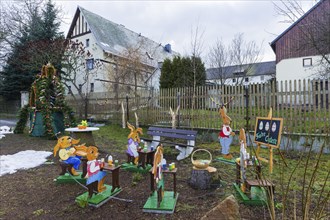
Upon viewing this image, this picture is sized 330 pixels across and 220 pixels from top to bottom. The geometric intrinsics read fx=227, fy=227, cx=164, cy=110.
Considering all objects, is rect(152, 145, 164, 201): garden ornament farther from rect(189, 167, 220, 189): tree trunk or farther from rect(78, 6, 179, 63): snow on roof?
rect(78, 6, 179, 63): snow on roof

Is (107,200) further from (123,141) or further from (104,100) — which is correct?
(104,100)

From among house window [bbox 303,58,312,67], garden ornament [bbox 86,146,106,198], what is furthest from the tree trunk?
house window [bbox 303,58,312,67]

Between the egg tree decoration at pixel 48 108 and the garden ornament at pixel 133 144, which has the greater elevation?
the egg tree decoration at pixel 48 108

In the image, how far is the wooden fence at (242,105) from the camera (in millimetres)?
6656

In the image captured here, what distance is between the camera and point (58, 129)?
32.4 feet

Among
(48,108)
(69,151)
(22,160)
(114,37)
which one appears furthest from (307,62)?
(22,160)

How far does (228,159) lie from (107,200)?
11.1 feet

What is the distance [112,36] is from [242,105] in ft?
66.4

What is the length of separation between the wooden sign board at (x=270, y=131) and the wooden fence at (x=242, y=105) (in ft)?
2.67

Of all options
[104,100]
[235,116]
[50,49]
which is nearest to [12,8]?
[50,49]

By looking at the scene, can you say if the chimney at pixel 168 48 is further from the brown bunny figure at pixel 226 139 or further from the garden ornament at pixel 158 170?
the garden ornament at pixel 158 170

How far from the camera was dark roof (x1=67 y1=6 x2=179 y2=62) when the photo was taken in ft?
73.2

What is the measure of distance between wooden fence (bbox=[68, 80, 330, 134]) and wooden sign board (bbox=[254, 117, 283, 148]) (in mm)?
814

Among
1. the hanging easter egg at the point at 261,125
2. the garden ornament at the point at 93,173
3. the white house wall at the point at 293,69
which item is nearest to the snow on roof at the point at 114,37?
the white house wall at the point at 293,69
